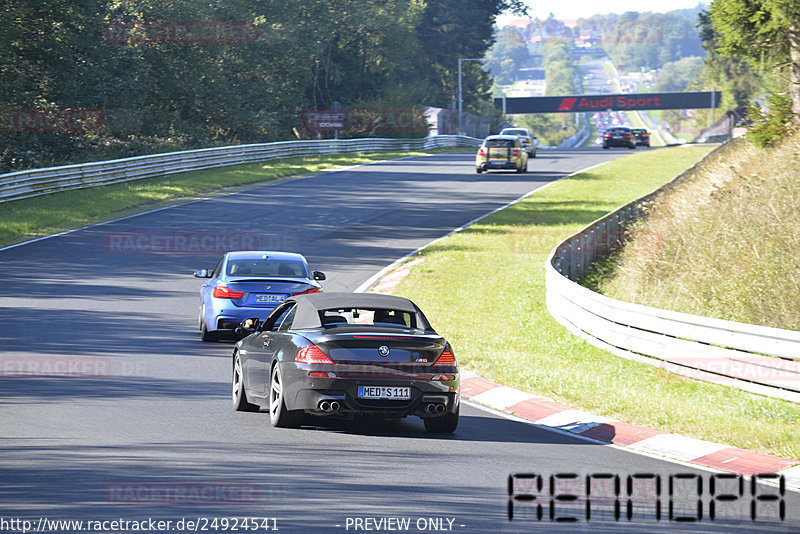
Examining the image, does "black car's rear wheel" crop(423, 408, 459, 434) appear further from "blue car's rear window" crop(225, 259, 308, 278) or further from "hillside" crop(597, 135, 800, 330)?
"hillside" crop(597, 135, 800, 330)

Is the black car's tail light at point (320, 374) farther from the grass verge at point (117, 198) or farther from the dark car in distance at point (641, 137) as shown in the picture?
the dark car in distance at point (641, 137)

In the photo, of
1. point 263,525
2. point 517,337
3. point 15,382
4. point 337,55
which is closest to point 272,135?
point 337,55

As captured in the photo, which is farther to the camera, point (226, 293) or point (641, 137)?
point (641, 137)

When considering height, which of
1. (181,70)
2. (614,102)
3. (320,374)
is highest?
(181,70)

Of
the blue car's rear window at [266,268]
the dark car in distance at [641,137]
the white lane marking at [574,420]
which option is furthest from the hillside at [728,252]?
the dark car in distance at [641,137]

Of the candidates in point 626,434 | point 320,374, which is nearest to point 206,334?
point 320,374

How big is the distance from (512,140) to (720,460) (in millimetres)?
41840

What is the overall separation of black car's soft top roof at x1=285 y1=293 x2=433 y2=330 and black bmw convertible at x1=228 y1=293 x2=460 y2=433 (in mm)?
12

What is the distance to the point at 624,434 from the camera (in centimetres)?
1059

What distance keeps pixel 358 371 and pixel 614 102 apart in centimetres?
11095

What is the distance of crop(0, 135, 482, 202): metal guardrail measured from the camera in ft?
113

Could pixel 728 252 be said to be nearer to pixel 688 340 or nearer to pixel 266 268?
pixel 688 340

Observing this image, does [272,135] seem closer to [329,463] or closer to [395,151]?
[395,151]

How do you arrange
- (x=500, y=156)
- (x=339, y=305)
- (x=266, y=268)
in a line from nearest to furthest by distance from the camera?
(x=339, y=305)
(x=266, y=268)
(x=500, y=156)
